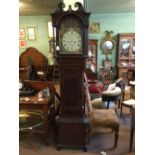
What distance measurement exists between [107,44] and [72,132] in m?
5.38

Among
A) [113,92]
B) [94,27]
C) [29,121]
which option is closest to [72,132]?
[29,121]

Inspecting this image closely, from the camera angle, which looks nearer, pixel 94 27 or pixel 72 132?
pixel 72 132

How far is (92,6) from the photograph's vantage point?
22.8 feet

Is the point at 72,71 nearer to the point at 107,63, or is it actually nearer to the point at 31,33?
the point at 107,63

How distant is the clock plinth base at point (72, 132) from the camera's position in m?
3.21

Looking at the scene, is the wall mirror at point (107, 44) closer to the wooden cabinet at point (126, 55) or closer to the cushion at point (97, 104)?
the wooden cabinet at point (126, 55)

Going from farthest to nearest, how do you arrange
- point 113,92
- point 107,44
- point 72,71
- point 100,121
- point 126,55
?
point 107,44
point 126,55
point 113,92
point 100,121
point 72,71

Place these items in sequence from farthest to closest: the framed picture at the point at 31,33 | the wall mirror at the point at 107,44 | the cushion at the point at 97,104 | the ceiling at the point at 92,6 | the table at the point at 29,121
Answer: the framed picture at the point at 31,33
the wall mirror at the point at 107,44
the ceiling at the point at 92,6
the cushion at the point at 97,104
the table at the point at 29,121

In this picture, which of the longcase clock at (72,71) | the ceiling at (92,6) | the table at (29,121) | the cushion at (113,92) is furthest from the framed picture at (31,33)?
the longcase clock at (72,71)

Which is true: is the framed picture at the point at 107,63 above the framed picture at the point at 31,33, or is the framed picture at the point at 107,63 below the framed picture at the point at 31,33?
below

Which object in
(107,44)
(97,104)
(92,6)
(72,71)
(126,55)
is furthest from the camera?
(107,44)
